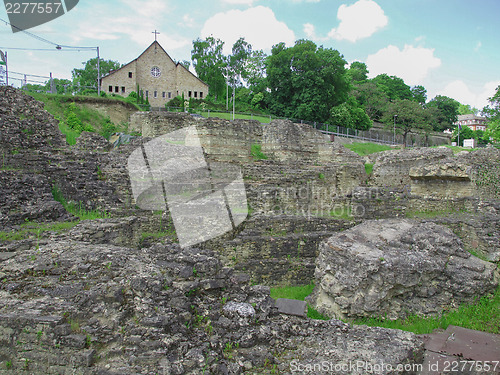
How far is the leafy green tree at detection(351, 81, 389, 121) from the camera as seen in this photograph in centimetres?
4706

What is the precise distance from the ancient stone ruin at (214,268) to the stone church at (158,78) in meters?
20.6

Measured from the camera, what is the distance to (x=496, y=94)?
27.1 m

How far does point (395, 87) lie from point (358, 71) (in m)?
7.61

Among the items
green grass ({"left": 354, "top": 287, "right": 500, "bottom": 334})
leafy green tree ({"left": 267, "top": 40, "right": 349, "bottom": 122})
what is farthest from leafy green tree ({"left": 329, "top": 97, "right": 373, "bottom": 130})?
green grass ({"left": 354, "top": 287, "right": 500, "bottom": 334})

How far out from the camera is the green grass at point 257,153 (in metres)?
20.9

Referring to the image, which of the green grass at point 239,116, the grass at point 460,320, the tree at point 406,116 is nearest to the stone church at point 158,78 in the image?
the green grass at point 239,116

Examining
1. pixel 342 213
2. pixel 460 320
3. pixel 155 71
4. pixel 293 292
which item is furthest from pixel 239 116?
pixel 460 320

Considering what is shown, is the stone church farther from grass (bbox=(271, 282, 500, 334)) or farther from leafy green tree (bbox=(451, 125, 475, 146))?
leafy green tree (bbox=(451, 125, 475, 146))

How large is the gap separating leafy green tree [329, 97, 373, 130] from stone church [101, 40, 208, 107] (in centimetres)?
1424

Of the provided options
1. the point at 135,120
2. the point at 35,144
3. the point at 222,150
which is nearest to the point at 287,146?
the point at 222,150

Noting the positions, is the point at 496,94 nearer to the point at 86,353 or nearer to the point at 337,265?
the point at 337,265

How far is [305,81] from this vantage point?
34.0 metres

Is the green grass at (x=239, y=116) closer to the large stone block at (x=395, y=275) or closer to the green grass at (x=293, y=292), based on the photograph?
the green grass at (x=293, y=292)

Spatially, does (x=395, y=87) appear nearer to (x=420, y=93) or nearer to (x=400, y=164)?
(x=420, y=93)
